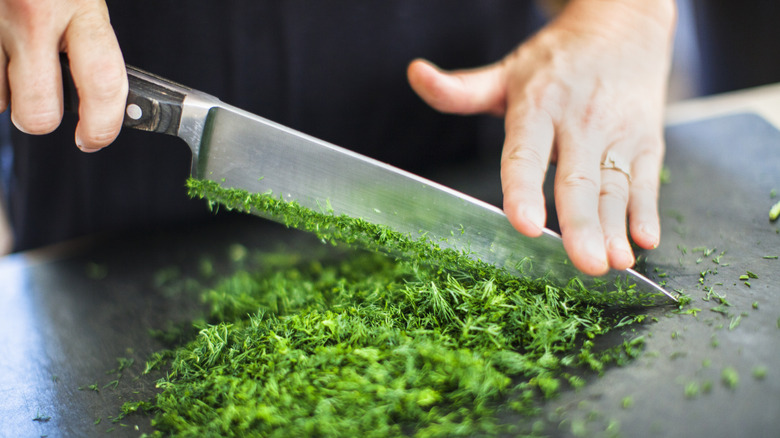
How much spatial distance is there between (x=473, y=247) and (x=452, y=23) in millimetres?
1321

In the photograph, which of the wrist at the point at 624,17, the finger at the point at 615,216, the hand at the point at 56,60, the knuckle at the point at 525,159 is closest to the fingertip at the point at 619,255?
the finger at the point at 615,216

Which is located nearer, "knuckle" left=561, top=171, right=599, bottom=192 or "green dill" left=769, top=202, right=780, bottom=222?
"knuckle" left=561, top=171, right=599, bottom=192

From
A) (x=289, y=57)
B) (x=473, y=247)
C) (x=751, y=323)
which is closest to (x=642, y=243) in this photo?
(x=751, y=323)

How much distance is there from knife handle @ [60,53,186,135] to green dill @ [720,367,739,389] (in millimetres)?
1502

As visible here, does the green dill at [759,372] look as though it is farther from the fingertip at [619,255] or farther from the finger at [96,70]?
the finger at [96,70]

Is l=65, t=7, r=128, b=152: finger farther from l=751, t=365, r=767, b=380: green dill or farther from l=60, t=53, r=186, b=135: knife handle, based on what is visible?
l=751, t=365, r=767, b=380: green dill

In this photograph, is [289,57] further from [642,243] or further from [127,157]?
[642,243]

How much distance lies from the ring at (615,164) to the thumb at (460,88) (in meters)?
0.51

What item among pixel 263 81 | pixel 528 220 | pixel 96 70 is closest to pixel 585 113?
pixel 528 220

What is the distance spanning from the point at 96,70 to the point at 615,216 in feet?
4.95

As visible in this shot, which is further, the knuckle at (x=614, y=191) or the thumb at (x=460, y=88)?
the thumb at (x=460, y=88)

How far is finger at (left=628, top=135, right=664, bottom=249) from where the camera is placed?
164cm

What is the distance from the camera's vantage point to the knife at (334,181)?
1.49 m

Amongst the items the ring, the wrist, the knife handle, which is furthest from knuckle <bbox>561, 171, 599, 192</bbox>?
the knife handle
